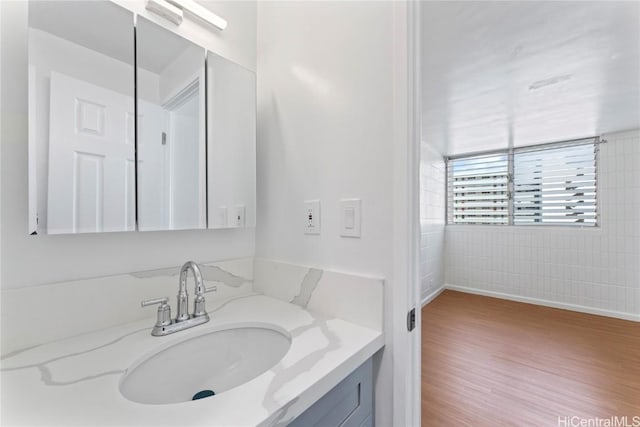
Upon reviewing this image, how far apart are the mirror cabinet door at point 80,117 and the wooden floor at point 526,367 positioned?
72.7 inches

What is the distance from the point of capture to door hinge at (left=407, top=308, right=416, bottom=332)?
2.46 ft

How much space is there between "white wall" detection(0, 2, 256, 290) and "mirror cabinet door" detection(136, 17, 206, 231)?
0.23 ft

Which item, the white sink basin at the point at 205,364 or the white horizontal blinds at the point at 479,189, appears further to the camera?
the white horizontal blinds at the point at 479,189

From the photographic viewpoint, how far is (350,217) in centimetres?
85

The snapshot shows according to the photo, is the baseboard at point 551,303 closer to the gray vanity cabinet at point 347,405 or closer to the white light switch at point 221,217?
the gray vanity cabinet at point 347,405

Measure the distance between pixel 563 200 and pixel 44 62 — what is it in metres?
4.59

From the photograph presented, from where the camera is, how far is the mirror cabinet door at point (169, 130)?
84 cm

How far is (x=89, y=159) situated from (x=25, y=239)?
0.81 feet

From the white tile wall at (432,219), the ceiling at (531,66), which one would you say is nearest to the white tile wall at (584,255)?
the white tile wall at (432,219)

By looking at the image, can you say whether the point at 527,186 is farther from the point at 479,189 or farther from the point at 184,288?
the point at 184,288

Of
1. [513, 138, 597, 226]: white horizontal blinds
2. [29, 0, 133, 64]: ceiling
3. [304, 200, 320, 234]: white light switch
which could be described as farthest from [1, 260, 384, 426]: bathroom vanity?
[513, 138, 597, 226]: white horizontal blinds

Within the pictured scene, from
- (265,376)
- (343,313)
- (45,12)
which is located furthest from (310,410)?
(45,12)

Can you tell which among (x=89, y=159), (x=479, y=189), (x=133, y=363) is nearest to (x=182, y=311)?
(x=133, y=363)

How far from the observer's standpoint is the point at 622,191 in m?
2.95
